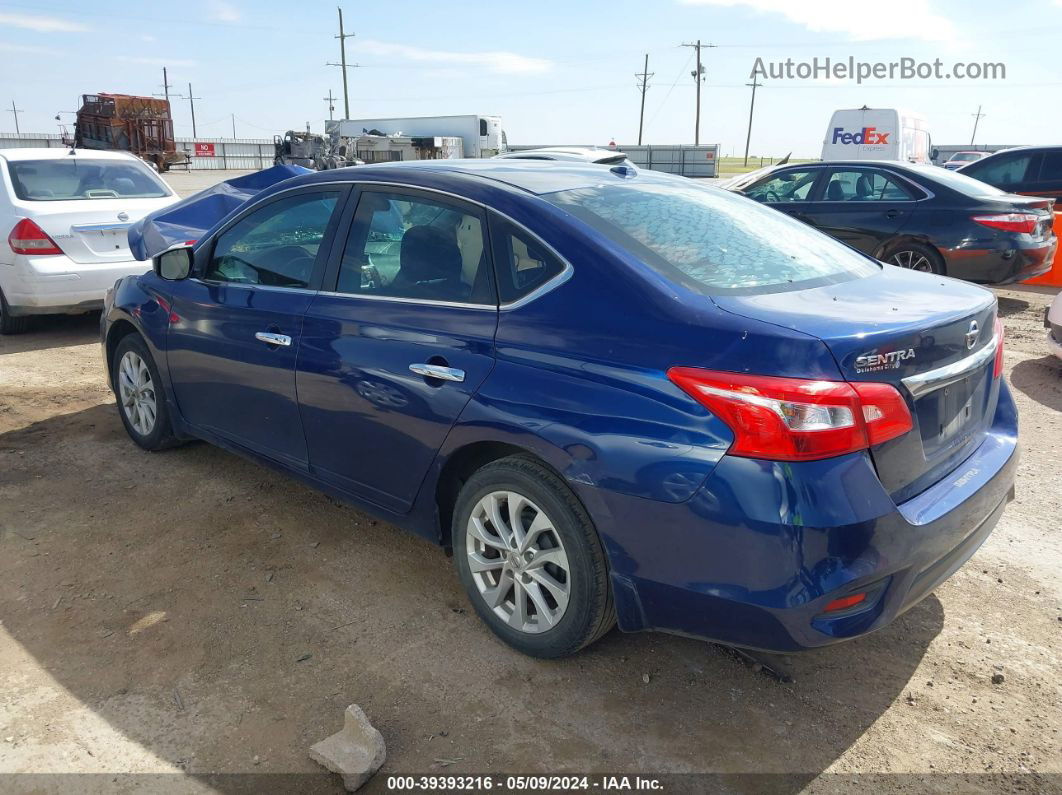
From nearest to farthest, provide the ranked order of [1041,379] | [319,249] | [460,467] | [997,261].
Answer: [460,467] → [319,249] → [1041,379] → [997,261]

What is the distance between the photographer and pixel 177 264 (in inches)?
169

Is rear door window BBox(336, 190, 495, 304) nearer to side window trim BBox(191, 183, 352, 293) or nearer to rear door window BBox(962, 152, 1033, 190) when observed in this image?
side window trim BBox(191, 183, 352, 293)

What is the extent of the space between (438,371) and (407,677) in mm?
1061

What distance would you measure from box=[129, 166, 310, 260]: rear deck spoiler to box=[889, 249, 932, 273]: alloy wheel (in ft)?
20.3

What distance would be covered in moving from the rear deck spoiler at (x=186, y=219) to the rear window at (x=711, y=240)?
453 cm

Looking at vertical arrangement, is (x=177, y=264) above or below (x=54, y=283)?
above

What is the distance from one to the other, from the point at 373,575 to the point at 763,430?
199 cm

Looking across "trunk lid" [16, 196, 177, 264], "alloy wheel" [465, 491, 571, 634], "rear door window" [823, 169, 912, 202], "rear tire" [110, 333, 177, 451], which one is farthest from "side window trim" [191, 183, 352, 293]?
"rear door window" [823, 169, 912, 202]

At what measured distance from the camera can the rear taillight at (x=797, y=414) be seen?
229 centimetres

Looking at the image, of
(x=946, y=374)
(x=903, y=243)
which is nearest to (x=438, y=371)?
(x=946, y=374)

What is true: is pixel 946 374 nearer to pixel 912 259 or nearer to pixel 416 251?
pixel 416 251

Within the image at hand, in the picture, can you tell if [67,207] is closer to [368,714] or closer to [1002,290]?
[368,714]

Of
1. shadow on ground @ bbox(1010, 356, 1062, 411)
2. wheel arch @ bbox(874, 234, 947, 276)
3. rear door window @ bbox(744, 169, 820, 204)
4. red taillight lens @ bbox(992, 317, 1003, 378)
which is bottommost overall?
shadow on ground @ bbox(1010, 356, 1062, 411)

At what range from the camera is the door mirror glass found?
169 inches
